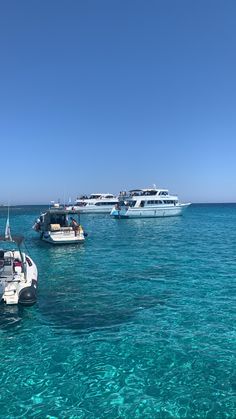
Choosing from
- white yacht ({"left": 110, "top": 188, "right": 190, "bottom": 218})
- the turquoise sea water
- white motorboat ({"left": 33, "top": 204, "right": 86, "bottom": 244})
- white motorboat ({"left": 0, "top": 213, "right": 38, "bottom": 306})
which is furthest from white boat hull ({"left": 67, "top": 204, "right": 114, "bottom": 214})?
white motorboat ({"left": 0, "top": 213, "right": 38, "bottom": 306})

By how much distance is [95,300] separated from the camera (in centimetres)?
1792

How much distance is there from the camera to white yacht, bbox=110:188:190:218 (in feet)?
272

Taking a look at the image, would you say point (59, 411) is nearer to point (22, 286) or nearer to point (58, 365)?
point (58, 365)

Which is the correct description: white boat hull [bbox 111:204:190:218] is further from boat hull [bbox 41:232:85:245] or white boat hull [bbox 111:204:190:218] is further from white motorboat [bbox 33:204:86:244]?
boat hull [bbox 41:232:85:245]

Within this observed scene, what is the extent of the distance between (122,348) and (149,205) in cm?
7151

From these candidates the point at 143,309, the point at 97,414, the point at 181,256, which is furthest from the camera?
the point at 181,256

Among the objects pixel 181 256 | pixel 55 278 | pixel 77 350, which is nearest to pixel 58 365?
pixel 77 350

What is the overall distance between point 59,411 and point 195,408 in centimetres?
367

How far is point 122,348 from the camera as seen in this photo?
41.1 ft

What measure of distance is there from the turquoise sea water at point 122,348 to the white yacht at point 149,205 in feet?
194

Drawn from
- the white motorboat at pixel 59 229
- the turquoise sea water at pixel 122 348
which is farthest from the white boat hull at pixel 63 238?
the turquoise sea water at pixel 122 348

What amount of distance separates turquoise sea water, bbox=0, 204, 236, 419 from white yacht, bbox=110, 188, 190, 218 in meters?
59.0

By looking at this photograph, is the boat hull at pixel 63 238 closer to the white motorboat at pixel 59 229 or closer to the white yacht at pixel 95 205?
the white motorboat at pixel 59 229

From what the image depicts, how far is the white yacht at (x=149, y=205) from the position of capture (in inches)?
3268
